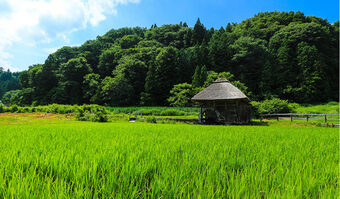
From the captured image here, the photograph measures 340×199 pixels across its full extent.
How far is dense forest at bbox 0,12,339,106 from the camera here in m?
34.1

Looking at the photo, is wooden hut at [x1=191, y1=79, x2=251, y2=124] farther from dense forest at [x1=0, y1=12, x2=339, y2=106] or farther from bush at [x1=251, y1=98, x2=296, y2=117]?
dense forest at [x1=0, y1=12, x2=339, y2=106]

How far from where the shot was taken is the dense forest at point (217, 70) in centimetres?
3406

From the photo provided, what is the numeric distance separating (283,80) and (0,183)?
43.3 metres

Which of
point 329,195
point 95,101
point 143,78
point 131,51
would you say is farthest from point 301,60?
point 95,101

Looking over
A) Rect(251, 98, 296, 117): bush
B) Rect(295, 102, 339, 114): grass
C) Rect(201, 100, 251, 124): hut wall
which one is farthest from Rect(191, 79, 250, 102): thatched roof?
Rect(295, 102, 339, 114): grass

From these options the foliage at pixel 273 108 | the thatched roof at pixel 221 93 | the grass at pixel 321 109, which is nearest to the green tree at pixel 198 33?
the grass at pixel 321 109

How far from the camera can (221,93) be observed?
14.2m

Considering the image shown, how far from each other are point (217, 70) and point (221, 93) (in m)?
26.2

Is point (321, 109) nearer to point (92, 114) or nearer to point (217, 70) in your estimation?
point (217, 70)

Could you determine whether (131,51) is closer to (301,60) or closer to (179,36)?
(179,36)

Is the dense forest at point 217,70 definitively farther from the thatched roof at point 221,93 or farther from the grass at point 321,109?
the thatched roof at point 221,93

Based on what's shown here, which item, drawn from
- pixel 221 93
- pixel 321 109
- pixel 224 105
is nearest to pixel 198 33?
pixel 321 109

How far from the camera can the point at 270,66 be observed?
34750 mm

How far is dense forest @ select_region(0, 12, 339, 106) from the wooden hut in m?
14.6
